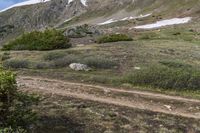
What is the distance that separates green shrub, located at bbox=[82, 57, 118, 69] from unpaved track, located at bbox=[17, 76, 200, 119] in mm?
3796

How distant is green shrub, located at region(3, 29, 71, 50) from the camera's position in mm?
30520

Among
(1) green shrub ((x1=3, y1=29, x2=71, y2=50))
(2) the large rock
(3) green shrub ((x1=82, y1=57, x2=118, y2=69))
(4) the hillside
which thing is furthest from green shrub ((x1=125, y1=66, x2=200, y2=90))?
(1) green shrub ((x1=3, y1=29, x2=71, y2=50))

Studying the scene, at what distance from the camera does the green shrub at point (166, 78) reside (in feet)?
67.5

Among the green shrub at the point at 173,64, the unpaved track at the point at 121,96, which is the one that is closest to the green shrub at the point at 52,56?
the unpaved track at the point at 121,96

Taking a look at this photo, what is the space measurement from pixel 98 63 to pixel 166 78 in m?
4.27

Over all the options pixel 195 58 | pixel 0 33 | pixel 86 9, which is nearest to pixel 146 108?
pixel 195 58

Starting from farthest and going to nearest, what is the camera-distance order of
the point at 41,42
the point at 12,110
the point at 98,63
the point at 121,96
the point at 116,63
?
1. the point at 41,42
2. the point at 116,63
3. the point at 98,63
4. the point at 121,96
5. the point at 12,110

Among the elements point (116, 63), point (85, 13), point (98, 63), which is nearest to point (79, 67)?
point (98, 63)

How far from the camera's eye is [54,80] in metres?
20.6

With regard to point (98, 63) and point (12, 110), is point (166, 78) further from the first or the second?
point (12, 110)

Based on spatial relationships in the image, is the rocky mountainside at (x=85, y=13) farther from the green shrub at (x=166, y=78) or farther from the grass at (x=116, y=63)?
the green shrub at (x=166, y=78)

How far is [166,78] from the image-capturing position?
20.9m

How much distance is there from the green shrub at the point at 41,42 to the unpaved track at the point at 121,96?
10379 millimetres

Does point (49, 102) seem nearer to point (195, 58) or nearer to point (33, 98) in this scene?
point (33, 98)
